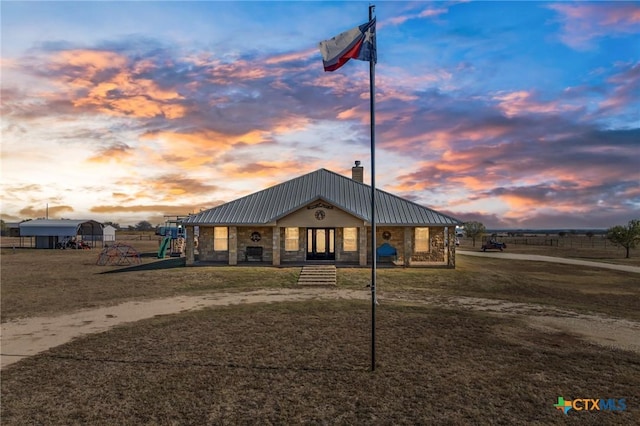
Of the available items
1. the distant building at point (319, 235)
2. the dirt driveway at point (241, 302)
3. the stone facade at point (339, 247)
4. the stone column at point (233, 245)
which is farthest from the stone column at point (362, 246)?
the stone column at point (233, 245)

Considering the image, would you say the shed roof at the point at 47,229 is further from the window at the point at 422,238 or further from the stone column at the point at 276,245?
the window at the point at 422,238

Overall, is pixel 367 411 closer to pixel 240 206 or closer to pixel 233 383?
pixel 233 383

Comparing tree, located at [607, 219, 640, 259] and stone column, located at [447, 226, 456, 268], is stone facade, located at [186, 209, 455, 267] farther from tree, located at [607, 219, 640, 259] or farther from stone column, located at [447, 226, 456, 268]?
tree, located at [607, 219, 640, 259]

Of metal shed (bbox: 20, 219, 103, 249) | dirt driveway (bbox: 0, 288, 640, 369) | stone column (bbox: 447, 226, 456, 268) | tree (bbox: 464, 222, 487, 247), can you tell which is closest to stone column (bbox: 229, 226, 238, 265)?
dirt driveway (bbox: 0, 288, 640, 369)

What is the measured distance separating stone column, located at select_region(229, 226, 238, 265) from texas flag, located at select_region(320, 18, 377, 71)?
19.5m

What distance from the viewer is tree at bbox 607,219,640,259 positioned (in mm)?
43906

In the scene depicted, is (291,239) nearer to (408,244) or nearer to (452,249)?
(408,244)

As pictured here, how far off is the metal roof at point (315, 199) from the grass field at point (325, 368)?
10.1 m

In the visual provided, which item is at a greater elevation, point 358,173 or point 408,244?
point 358,173

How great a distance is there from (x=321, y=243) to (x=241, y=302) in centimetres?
1220

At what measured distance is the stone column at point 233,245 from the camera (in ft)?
90.0

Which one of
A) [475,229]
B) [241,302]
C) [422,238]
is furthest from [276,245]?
[475,229]

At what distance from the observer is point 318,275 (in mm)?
23906

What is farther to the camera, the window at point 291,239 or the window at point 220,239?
the window at point 220,239
